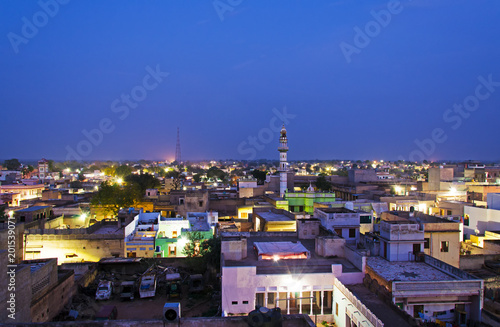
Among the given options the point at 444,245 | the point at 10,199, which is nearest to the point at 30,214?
the point at 10,199

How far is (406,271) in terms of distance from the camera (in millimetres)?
11523

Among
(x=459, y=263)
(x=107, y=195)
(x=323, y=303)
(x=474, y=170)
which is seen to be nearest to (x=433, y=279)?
(x=323, y=303)

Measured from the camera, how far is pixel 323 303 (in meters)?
11.1

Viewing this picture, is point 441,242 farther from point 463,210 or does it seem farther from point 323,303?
point 463,210

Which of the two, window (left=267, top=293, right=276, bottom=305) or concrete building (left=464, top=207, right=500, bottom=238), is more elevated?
concrete building (left=464, top=207, right=500, bottom=238)

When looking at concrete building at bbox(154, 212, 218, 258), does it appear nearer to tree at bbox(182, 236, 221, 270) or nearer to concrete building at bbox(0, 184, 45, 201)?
tree at bbox(182, 236, 221, 270)

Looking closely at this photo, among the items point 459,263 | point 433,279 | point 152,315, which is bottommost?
point 152,315

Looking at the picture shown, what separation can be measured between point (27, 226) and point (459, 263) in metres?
22.8

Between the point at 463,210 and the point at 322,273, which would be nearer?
the point at 322,273

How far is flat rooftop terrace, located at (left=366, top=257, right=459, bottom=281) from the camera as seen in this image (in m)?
10.8

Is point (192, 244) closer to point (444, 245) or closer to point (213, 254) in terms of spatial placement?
point (213, 254)

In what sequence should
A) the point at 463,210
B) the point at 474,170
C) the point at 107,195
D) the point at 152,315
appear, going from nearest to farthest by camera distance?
the point at 152,315, the point at 463,210, the point at 107,195, the point at 474,170

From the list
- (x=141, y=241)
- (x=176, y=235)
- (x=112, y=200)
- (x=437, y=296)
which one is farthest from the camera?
(x=112, y=200)

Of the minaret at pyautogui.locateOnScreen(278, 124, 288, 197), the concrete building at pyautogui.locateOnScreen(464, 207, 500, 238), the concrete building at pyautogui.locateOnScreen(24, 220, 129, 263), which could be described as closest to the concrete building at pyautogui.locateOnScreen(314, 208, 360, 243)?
the concrete building at pyautogui.locateOnScreen(464, 207, 500, 238)
